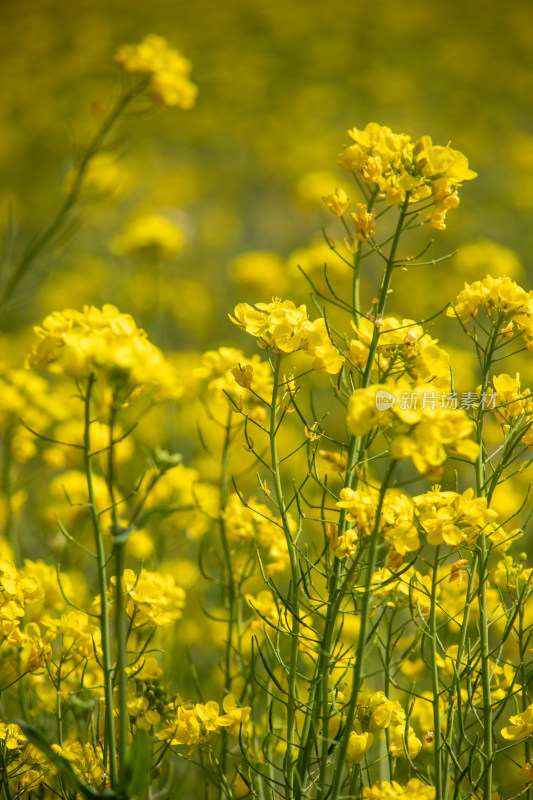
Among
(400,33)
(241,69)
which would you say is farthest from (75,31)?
(400,33)

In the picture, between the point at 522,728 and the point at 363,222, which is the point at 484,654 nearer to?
the point at 522,728

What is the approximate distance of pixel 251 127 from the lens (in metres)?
2.67

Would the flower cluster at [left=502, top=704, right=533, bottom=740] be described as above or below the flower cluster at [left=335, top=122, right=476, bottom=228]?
below

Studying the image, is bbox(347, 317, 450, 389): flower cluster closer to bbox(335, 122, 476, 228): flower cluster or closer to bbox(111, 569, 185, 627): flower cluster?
bbox(335, 122, 476, 228): flower cluster

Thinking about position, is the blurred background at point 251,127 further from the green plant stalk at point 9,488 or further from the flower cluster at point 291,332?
the flower cluster at point 291,332

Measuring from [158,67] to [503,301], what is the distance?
2.67 ft

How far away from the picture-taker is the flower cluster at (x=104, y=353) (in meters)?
0.52

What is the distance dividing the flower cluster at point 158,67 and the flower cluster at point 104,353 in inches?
27.5

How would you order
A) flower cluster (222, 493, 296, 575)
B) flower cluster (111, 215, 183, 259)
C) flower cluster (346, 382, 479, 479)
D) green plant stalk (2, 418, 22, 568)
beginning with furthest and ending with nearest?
flower cluster (111, 215, 183, 259) < green plant stalk (2, 418, 22, 568) < flower cluster (222, 493, 296, 575) < flower cluster (346, 382, 479, 479)

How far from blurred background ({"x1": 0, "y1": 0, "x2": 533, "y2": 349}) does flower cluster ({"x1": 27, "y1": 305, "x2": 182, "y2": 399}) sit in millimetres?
1057

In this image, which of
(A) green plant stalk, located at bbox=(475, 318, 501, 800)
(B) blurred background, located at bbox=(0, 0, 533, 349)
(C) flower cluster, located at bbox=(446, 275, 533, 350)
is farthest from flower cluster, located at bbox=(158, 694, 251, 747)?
(B) blurred background, located at bbox=(0, 0, 533, 349)

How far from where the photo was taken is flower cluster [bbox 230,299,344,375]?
607 millimetres

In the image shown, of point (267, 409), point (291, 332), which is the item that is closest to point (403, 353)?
point (291, 332)

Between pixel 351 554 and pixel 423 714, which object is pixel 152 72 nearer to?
pixel 351 554
